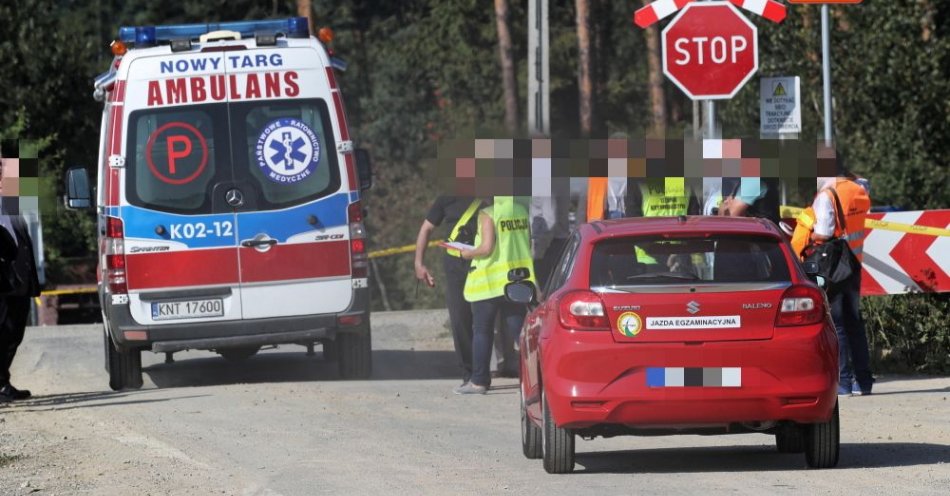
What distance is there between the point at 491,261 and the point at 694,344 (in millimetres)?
5437

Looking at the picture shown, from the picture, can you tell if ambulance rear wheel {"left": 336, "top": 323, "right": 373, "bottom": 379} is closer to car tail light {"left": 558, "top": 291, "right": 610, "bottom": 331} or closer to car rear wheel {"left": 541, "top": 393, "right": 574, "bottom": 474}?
car rear wheel {"left": 541, "top": 393, "right": 574, "bottom": 474}

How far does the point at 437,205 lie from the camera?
1495 centimetres

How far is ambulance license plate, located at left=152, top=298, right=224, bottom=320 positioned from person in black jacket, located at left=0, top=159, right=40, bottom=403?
3.30ft

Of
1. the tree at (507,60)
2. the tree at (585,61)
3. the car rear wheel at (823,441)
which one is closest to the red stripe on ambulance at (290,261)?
the car rear wheel at (823,441)

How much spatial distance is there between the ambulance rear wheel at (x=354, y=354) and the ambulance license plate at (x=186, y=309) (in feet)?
3.72

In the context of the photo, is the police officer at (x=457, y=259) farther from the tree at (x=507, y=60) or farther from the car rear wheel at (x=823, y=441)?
the tree at (x=507, y=60)

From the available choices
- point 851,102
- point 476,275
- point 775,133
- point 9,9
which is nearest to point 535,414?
point 476,275

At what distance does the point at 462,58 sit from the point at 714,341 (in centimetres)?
5374

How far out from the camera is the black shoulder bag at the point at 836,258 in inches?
534

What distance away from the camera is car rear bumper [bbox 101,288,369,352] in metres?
15.2

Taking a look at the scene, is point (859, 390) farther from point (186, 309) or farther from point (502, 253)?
point (186, 309)

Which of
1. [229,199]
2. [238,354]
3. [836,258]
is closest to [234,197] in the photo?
[229,199]

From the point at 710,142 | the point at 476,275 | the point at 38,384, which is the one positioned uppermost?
the point at 710,142

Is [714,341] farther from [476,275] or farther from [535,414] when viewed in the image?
[476,275]
